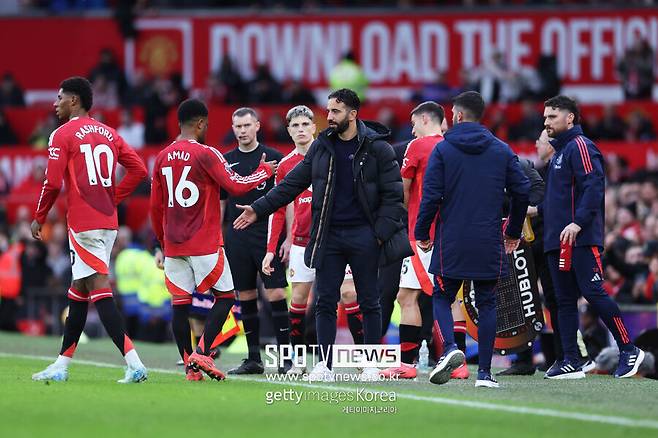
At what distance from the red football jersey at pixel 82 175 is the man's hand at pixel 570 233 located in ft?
12.0

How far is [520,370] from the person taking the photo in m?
13.4

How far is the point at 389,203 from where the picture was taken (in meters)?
11.6

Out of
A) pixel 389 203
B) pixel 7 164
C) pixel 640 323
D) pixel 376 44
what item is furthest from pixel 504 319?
pixel 376 44

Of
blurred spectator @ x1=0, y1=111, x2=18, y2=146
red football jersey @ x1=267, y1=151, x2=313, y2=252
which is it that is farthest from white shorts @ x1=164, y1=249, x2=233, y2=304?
blurred spectator @ x1=0, y1=111, x2=18, y2=146

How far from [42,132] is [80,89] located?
1471cm

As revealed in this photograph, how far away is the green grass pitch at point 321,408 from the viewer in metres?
8.70

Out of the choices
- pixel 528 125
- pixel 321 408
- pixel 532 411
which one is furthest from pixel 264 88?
pixel 532 411

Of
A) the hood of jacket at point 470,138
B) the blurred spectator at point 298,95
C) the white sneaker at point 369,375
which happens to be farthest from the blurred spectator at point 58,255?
the hood of jacket at point 470,138

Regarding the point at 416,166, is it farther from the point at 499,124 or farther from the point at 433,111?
the point at 499,124

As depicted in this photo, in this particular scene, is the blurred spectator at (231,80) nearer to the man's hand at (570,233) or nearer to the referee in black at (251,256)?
the referee in black at (251,256)

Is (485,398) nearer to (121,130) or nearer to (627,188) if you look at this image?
(627,188)

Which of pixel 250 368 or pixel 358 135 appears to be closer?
pixel 358 135

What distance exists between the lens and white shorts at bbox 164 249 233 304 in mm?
11875

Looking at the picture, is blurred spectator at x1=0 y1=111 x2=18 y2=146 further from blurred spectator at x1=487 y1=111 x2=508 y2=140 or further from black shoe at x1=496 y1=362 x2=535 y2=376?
black shoe at x1=496 y1=362 x2=535 y2=376
